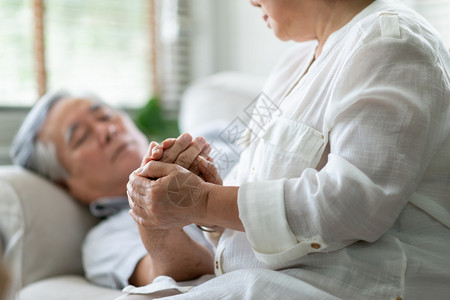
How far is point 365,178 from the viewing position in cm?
65

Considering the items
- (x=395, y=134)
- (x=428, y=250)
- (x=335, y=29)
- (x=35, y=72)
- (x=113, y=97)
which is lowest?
(x=113, y=97)

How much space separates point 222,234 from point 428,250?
0.34m

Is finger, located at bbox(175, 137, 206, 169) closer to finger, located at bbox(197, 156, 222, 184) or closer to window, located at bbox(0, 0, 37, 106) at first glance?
finger, located at bbox(197, 156, 222, 184)

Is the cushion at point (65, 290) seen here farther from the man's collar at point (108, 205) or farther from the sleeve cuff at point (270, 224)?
the sleeve cuff at point (270, 224)

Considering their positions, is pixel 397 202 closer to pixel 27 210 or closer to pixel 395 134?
pixel 395 134

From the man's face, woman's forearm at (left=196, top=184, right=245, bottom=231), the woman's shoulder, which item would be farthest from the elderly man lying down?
the woman's shoulder

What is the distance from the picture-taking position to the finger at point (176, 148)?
816 millimetres

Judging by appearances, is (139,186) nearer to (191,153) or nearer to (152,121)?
(191,153)

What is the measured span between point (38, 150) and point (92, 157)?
7.8 inches

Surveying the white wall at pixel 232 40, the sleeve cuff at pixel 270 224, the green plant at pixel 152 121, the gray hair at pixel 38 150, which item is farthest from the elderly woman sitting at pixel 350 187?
the green plant at pixel 152 121

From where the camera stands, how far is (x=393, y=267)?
0.70 m

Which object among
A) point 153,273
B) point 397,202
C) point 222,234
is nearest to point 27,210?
point 153,273

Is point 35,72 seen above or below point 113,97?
above

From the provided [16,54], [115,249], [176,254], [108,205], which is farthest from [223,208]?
[16,54]
